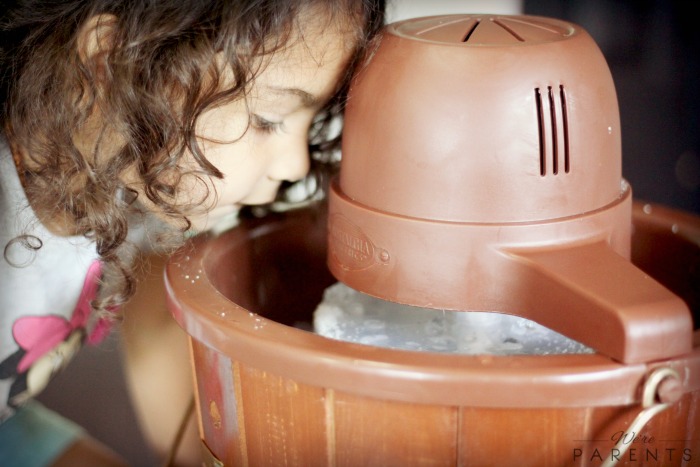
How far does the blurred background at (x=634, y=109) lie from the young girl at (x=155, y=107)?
28 centimetres

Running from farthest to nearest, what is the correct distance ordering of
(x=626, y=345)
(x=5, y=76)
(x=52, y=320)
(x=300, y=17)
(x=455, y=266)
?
(x=52, y=320) < (x=5, y=76) < (x=300, y=17) < (x=455, y=266) < (x=626, y=345)

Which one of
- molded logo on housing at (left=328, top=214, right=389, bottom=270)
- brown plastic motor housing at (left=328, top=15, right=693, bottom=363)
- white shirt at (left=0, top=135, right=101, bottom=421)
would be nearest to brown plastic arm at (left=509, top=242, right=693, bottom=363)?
brown plastic motor housing at (left=328, top=15, right=693, bottom=363)

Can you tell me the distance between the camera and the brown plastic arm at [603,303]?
0.57 m

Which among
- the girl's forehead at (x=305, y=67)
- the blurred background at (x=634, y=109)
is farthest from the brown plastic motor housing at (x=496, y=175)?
Result: the blurred background at (x=634, y=109)

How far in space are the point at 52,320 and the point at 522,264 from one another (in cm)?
72

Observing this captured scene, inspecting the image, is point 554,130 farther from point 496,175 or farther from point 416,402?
point 416,402

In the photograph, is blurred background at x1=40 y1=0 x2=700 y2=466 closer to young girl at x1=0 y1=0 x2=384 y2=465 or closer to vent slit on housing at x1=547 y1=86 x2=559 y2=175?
young girl at x1=0 y1=0 x2=384 y2=465

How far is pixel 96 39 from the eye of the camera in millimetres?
787

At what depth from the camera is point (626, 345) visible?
1.85 feet

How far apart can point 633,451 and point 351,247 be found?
1.02 ft

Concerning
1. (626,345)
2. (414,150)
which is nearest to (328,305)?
(414,150)

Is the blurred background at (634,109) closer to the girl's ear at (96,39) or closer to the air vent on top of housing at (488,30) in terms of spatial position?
the air vent on top of housing at (488,30)

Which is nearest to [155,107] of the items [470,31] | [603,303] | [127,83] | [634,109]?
[127,83]

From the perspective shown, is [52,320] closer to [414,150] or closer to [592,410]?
[414,150]
